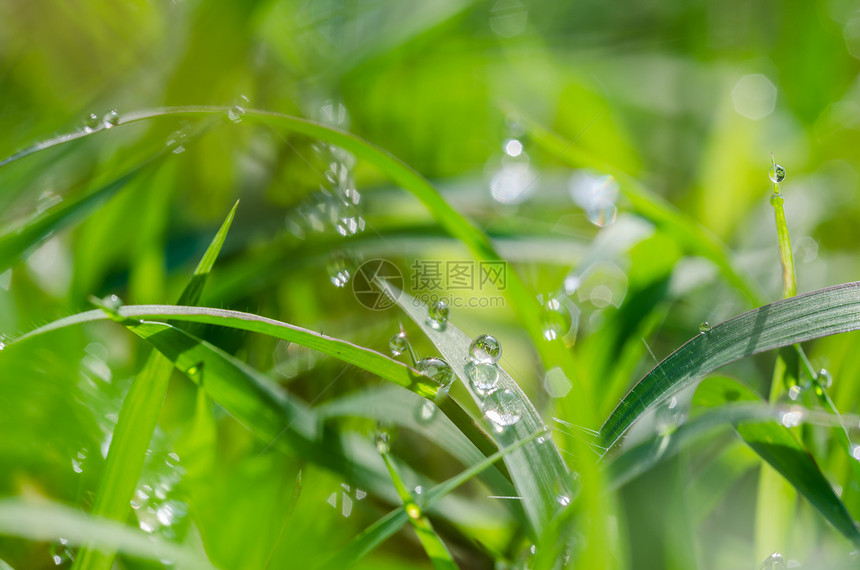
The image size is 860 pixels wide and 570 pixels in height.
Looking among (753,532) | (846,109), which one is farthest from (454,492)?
(846,109)

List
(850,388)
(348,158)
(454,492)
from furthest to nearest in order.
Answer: (348,158) → (454,492) → (850,388)

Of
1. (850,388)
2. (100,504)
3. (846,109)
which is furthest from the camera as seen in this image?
(846,109)

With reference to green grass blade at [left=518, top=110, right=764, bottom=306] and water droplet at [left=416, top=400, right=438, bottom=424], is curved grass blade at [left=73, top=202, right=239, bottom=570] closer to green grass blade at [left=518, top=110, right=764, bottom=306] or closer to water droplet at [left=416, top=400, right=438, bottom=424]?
water droplet at [left=416, top=400, right=438, bottom=424]

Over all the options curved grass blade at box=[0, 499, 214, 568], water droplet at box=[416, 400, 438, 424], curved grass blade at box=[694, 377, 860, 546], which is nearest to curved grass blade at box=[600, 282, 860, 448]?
curved grass blade at box=[694, 377, 860, 546]

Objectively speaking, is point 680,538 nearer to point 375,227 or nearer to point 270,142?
point 375,227

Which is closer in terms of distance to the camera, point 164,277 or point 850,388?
point 850,388

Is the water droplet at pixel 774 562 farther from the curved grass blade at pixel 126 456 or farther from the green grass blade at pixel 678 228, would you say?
the curved grass blade at pixel 126 456

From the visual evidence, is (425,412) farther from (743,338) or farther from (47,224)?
(47,224)
